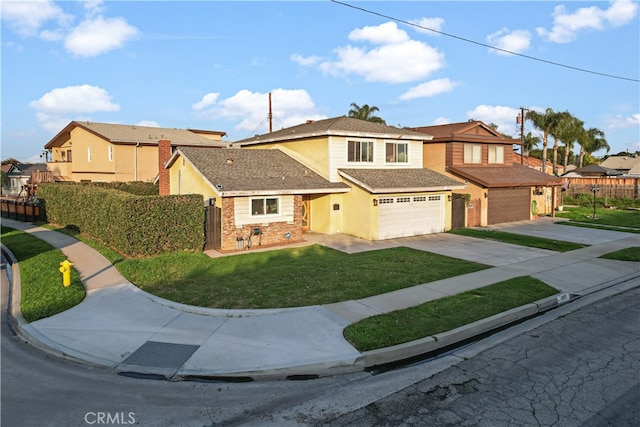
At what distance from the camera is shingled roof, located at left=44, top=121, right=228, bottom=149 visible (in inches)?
1334

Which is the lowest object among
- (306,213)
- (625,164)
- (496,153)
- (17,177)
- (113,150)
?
(306,213)

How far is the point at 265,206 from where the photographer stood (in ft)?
61.1

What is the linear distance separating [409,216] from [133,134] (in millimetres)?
24892

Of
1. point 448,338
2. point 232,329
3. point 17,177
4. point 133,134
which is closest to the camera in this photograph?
point 448,338

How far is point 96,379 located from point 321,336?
12.7ft

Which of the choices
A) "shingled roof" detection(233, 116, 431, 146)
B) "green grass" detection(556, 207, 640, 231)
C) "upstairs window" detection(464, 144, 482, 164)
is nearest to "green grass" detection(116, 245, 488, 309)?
"shingled roof" detection(233, 116, 431, 146)

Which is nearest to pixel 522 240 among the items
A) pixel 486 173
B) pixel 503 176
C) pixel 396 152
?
pixel 396 152

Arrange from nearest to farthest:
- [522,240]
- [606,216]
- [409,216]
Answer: [522,240] < [409,216] < [606,216]

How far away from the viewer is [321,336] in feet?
28.0

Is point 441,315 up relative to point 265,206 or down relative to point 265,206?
down

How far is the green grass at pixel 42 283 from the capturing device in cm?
1031

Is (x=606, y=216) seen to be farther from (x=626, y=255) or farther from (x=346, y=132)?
(x=346, y=132)

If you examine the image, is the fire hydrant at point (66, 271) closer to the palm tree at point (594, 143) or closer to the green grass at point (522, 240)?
the green grass at point (522, 240)

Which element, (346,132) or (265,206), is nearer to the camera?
(265,206)
